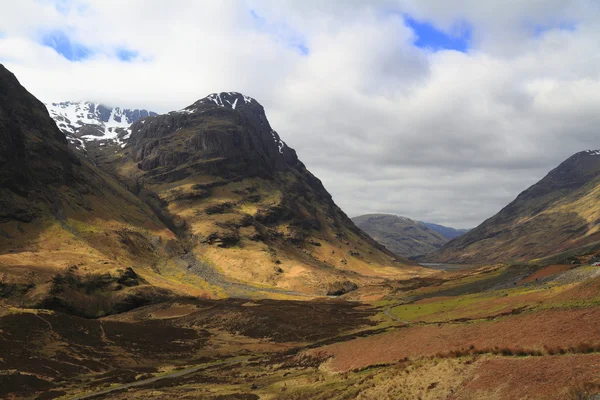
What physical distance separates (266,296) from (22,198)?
370 feet

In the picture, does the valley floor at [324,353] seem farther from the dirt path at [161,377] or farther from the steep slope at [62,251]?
the steep slope at [62,251]

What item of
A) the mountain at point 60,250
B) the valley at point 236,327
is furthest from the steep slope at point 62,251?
the valley at point 236,327

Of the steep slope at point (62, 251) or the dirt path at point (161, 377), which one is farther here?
the steep slope at point (62, 251)

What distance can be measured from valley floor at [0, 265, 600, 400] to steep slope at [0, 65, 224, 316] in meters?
18.7

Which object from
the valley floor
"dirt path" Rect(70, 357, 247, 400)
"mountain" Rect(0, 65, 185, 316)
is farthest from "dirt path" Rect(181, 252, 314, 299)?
"dirt path" Rect(70, 357, 247, 400)

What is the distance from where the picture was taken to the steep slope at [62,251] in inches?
4503

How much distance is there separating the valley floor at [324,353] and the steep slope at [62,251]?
18.7 metres

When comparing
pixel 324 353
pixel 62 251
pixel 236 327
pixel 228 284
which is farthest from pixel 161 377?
pixel 228 284

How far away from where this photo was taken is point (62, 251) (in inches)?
5797

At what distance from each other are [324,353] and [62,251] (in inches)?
5082

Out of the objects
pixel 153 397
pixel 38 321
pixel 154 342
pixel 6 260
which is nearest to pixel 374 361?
pixel 153 397

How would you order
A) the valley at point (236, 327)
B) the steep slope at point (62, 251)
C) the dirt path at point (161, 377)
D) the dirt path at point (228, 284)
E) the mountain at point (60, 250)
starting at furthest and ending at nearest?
the dirt path at point (228, 284) < the steep slope at point (62, 251) < the mountain at point (60, 250) < the dirt path at point (161, 377) < the valley at point (236, 327)

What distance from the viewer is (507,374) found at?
24969 millimetres

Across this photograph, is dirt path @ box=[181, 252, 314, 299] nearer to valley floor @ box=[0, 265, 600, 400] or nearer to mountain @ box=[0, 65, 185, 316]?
mountain @ box=[0, 65, 185, 316]
